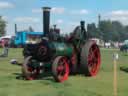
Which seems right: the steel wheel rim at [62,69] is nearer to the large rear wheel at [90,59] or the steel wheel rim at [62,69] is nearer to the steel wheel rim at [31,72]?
the steel wheel rim at [31,72]

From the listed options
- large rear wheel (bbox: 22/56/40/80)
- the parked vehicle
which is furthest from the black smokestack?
the parked vehicle

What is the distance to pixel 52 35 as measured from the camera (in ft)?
53.3

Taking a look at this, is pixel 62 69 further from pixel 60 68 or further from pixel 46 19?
pixel 46 19

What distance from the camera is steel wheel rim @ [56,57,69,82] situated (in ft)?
50.8

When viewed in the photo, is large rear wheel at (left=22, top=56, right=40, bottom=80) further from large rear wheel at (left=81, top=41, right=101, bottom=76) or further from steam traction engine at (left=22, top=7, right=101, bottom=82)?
large rear wheel at (left=81, top=41, right=101, bottom=76)

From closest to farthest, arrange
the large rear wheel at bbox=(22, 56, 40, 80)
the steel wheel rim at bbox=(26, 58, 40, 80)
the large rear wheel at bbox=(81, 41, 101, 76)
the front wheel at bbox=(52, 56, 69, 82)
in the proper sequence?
the front wheel at bbox=(52, 56, 69, 82) → the large rear wheel at bbox=(22, 56, 40, 80) → the steel wheel rim at bbox=(26, 58, 40, 80) → the large rear wheel at bbox=(81, 41, 101, 76)

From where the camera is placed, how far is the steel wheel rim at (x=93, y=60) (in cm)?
1797

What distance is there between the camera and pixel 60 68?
15656 millimetres

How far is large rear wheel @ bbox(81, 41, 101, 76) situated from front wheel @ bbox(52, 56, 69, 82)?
1.22m

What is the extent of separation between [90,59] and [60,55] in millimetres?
2361

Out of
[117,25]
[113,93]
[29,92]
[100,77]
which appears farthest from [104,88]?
[117,25]

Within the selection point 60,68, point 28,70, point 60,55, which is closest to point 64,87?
point 60,68

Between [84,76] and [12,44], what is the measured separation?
Answer: 44.6 meters

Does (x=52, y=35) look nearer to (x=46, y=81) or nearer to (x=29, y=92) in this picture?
(x=46, y=81)
